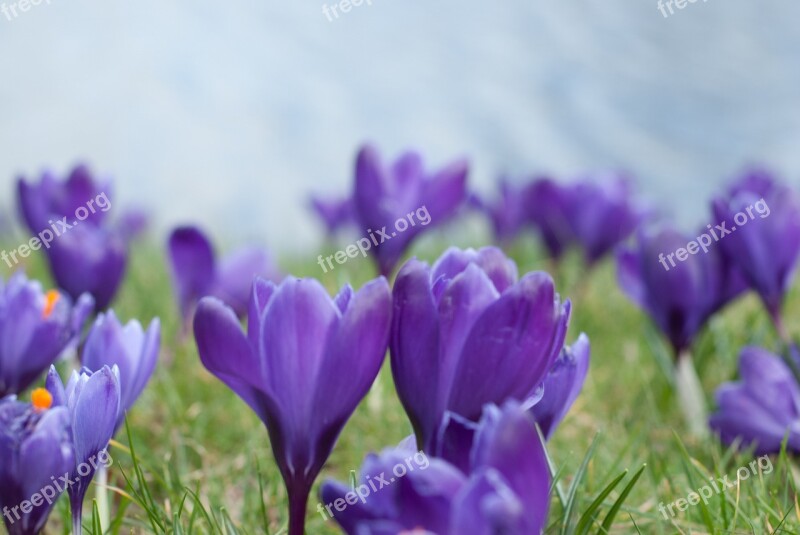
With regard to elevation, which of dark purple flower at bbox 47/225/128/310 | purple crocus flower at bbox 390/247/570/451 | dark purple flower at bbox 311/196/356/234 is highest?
dark purple flower at bbox 311/196/356/234

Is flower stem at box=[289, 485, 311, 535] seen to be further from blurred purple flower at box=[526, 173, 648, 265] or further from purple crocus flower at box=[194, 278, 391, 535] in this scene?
blurred purple flower at box=[526, 173, 648, 265]

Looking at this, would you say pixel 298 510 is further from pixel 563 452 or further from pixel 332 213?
pixel 332 213

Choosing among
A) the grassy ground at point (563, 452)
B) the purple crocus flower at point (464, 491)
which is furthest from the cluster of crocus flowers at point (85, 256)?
the purple crocus flower at point (464, 491)

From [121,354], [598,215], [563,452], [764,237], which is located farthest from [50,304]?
[598,215]

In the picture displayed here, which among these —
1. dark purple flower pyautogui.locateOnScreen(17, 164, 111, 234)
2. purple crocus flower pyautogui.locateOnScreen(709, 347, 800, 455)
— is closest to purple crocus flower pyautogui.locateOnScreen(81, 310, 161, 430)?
purple crocus flower pyautogui.locateOnScreen(709, 347, 800, 455)

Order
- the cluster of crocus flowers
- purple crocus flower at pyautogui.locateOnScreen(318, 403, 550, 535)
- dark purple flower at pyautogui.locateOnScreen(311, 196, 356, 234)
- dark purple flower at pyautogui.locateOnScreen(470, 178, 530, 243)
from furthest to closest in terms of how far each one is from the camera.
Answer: dark purple flower at pyautogui.locateOnScreen(311, 196, 356, 234) → dark purple flower at pyautogui.locateOnScreen(470, 178, 530, 243) → the cluster of crocus flowers → purple crocus flower at pyautogui.locateOnScreen(318, 403, 550, 535)
